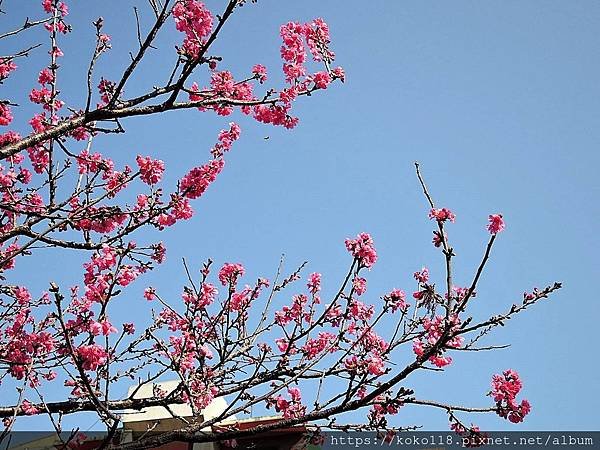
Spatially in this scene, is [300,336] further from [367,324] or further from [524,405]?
[524,405]

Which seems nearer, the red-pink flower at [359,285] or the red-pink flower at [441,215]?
the red-pink flower at [441,215]

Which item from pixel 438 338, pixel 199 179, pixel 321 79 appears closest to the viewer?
pixel 438 338

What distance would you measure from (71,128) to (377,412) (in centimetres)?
297

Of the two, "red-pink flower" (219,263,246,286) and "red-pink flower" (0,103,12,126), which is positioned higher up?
"red-pink flower" (0,103,12,126)

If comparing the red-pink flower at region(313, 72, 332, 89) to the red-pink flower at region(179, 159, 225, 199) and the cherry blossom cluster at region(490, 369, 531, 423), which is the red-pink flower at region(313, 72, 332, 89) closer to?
the red-pink flower at region(179, 159, 225, 199)

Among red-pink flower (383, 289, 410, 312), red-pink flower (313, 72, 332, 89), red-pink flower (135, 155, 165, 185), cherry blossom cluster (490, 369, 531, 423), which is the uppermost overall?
red-pink flower (313, 72, 332, 89)

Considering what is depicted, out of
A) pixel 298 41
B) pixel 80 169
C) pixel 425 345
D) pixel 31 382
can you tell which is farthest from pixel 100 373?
pixel 298 41

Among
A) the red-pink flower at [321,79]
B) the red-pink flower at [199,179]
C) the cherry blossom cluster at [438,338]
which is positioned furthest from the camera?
the red-pink flower at [199,179]

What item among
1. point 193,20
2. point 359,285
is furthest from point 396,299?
point 193,20

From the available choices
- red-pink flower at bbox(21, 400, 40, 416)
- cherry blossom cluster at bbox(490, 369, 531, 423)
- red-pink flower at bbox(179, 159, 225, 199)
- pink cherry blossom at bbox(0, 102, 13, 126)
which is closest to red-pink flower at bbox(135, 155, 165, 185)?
red-pink flower at bbox(179, 159, 225, 199)

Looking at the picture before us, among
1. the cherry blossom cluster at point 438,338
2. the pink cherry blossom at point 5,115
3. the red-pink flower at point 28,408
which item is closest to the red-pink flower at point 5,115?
the pink cherry blossom at point 5,115

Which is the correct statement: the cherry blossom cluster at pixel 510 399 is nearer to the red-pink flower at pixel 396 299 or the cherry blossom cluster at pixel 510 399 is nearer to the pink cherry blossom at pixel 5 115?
the red-pink flower at pixel 396 299

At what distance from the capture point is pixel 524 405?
4301 millimetres

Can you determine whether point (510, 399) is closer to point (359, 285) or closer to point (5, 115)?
point (359, 285)
